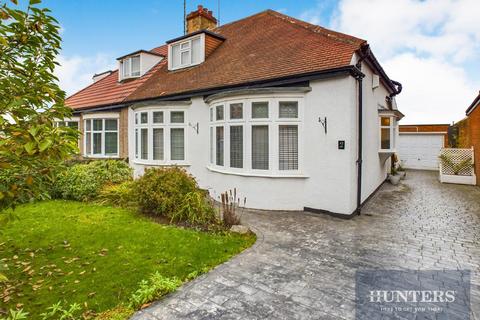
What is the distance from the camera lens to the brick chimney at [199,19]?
52.6ft

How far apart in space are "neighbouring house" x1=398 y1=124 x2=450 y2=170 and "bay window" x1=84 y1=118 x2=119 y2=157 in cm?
1913

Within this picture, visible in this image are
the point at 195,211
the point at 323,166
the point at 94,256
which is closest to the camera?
the point at 94,256

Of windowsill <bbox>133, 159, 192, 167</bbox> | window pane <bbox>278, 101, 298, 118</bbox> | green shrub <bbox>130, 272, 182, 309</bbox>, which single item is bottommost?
green shrub <bbox>130, 272, 182, 309</bbox>

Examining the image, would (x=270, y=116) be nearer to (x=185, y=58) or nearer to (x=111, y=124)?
(x=185, y=58)

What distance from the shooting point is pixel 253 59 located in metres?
10.3

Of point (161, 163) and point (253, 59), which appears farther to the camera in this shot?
point (161, 163)

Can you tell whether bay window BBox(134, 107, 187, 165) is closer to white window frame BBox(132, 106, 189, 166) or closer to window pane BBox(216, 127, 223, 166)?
white window frame BBox(132, 106, 189, 166)

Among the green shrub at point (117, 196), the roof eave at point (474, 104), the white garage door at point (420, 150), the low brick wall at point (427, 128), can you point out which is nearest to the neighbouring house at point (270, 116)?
the green shrub at point (117, 196)

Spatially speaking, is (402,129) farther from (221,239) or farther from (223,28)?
(221,239)

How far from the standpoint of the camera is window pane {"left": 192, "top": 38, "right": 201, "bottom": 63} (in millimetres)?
12898

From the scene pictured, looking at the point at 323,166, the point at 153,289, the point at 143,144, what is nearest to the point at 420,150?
the point at 323,166

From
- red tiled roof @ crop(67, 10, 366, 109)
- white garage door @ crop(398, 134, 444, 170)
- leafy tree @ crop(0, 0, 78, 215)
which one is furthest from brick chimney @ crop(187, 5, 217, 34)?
white garage door @ crop(398, 134, 444, 170)

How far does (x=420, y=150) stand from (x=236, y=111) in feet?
58.0

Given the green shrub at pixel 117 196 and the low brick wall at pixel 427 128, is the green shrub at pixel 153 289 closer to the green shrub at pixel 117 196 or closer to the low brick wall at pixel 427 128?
the green shrub at pixel 117 196
